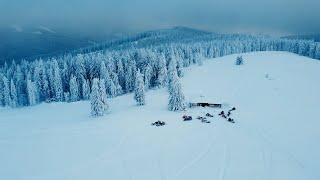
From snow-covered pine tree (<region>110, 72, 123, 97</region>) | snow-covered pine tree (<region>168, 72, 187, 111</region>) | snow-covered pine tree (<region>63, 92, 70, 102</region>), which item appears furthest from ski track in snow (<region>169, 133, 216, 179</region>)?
snow-covered pine tree (<region>63, 92, 70, 102</region>)

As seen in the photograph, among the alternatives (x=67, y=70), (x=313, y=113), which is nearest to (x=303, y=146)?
(x=313, y=113)

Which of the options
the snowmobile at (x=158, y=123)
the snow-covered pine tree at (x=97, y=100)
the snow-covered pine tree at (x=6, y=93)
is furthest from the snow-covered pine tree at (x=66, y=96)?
the snowmobile at (x=158, y=123)

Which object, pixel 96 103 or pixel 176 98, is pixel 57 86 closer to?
pixel 96 103

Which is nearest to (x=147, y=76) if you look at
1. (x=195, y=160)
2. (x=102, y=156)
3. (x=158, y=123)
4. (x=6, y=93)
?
(x=6, y=93)

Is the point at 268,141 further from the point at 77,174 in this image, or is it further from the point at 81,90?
the point at 81,90

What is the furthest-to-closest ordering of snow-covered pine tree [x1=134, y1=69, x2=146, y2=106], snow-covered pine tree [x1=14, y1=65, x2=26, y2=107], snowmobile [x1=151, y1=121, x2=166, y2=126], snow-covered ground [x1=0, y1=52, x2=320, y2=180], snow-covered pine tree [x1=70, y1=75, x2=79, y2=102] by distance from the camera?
snow-covered pine tree [x1=14, y1=65, x2=26, y2=107] → snow-covered pine tree [x1=70, y1=75, x2=79, y2=102] → snow-covered pine tree [x1=134, y1=69, x2=146, y2=106] → snowmobile [x1=151, y1=121, x2=166, y2=126] → snow-covered ground [x1=0, y1=52, x2=320, y2=180]

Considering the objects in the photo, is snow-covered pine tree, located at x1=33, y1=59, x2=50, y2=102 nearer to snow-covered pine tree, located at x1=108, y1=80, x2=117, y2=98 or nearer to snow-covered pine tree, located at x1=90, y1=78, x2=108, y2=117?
snow-covered pine tree, located at x1=108, y1=80, x2=117, y2=98

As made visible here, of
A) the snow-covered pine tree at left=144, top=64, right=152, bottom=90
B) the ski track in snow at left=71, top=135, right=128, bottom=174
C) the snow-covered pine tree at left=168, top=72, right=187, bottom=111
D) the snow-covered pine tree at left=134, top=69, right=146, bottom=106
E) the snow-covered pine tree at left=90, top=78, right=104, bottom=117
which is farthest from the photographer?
the snow-covered pine tree at left=144, top=64, right=152, bottom=90

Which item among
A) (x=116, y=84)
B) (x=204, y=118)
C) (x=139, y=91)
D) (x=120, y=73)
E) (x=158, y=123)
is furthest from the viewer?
(x=120, y=73)

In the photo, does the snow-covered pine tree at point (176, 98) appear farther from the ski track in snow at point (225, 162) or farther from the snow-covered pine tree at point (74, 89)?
the snow-covered pine tree at point (74, 89)
